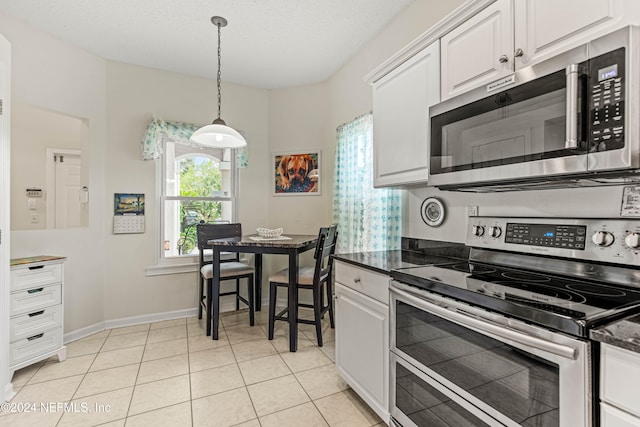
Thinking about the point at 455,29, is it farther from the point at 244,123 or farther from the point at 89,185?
the point at 89,185

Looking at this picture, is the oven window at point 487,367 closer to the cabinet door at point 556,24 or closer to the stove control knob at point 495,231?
the stove control knob at point 495,231

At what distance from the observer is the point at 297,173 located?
3664 mm

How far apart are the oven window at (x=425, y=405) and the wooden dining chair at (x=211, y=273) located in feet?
5.90

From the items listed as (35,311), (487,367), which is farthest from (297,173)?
(487,367)

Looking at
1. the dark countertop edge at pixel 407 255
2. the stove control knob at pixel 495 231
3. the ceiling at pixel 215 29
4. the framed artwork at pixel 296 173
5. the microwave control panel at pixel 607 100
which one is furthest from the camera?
the framed artwork at pixel 296 173

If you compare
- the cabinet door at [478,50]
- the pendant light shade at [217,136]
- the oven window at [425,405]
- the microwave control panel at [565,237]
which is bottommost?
the oven window at [425,405]

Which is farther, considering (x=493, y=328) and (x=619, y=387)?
(x=493, y=328)

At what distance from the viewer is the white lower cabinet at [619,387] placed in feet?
2.29

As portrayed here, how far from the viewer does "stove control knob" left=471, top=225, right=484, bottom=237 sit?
163 cm

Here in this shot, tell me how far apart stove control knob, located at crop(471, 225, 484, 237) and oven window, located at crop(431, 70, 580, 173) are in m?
0.41

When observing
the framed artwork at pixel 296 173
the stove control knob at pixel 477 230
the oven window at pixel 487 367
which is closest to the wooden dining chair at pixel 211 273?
the framed artwork at pixel 296 173

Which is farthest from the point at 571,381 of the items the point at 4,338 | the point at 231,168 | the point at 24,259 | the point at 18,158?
the point at 18,158

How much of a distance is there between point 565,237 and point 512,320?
0.60 m

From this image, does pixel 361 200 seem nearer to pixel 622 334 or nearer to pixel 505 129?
pixel 505 129
